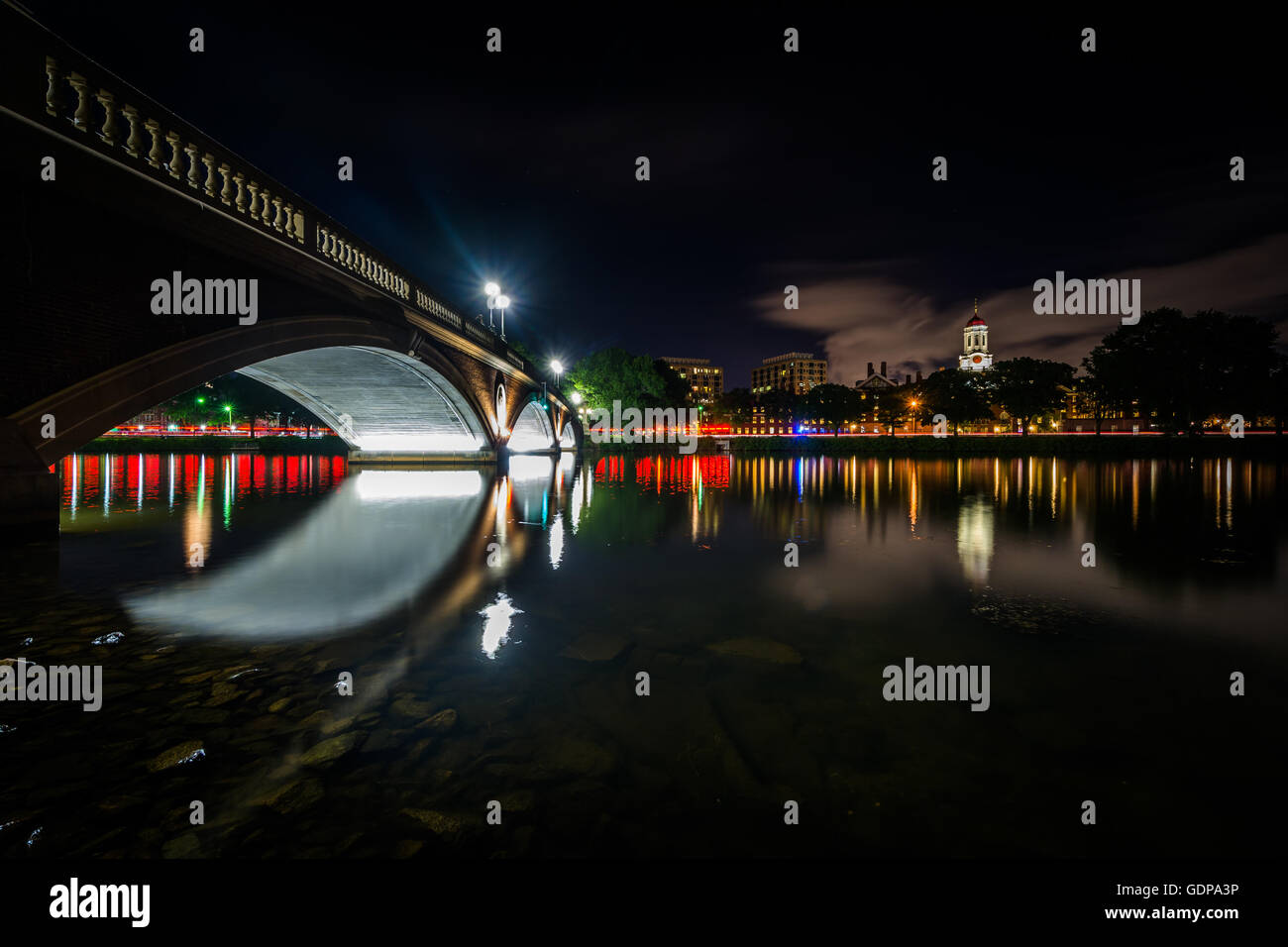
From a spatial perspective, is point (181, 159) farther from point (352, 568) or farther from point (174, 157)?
point (352, 568)

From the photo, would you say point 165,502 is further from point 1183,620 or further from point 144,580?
point 1183,620

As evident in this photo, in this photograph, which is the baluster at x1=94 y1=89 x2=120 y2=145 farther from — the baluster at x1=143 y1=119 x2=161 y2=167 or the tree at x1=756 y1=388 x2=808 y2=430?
the tree at x1=756 y1=388 x2=808 y2=430

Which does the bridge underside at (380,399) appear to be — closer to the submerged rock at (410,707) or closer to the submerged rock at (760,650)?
the submerged rock at (410,707)

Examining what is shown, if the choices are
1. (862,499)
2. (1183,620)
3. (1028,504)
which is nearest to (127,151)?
(1183,620)

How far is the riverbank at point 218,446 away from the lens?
207ft

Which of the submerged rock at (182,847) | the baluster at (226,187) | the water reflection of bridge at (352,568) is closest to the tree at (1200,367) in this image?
the water reflection of bridge at (352,568)

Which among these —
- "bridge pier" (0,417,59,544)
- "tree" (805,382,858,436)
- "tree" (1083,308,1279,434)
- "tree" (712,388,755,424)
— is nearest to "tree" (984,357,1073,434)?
"tree" (1083,308,1279,434)

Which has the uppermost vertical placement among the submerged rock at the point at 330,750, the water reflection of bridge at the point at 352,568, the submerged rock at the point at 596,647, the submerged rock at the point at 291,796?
the water reflection of bridge at the point at 352,568

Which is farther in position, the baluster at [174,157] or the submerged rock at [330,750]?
the baluster at [174,157]

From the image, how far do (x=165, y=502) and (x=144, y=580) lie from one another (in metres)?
12.3

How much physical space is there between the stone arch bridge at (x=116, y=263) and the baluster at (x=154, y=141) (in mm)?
19

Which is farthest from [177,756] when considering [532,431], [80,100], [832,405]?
[832,405]

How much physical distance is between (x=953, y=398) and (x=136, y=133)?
10528cm

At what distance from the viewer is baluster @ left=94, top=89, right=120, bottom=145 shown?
9594 millimetres
